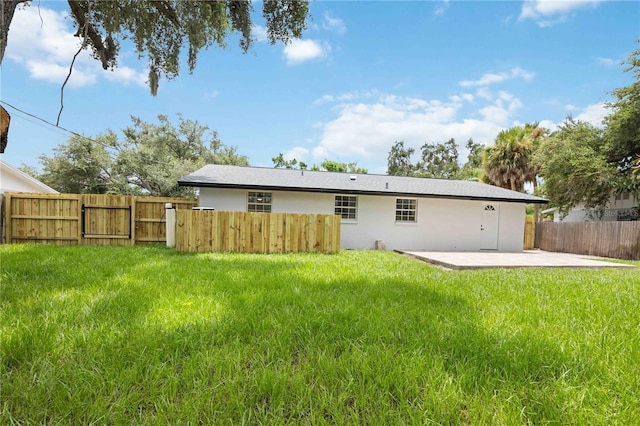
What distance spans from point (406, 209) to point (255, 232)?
6511 millimetres

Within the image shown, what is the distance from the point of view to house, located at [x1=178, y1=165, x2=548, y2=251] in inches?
424

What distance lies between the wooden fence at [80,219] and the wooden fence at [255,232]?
252cm

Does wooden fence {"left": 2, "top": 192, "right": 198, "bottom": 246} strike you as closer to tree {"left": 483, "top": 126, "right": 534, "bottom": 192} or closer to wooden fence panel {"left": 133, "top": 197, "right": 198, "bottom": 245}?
wooden fence panel {"left": 133, "top": 197, "right": 198, "bottom": 245}

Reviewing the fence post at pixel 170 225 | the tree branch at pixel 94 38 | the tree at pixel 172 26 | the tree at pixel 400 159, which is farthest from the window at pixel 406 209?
the tree at pixel 400 159

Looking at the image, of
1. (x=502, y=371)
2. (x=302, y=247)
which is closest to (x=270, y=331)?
(x=502, y=371)

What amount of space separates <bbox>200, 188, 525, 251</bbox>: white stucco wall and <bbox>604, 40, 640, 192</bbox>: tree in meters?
6.51

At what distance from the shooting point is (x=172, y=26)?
29.7ft

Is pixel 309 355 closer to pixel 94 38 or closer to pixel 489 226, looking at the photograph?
pixel 94 38

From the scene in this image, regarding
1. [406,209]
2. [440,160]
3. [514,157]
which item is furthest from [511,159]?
[440,160]

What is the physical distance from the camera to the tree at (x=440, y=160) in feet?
129

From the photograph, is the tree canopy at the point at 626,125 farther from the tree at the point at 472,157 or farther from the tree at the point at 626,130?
the tree at the point at 472,157

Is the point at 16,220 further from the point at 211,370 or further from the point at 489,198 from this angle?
the point at 489,198

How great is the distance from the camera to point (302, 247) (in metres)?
9.02

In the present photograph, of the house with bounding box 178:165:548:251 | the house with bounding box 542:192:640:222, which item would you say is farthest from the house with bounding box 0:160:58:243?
the house with bounding box 542:192:640:222
